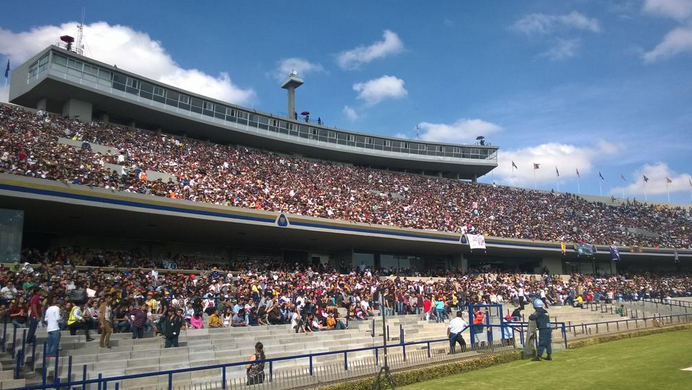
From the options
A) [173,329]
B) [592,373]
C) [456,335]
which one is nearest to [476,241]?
[456,335]

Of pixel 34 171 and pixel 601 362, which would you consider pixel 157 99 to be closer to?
pixel 34 171

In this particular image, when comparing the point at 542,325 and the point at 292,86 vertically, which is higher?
the point at 292,86

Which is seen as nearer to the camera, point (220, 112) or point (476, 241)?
point (476, 241)

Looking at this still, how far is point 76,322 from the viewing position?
46.4 feet

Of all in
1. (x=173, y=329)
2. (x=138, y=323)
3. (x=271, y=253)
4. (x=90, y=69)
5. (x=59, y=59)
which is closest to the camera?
(x=173, y=329)

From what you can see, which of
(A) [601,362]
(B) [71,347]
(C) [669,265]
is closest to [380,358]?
(A) [601,362]

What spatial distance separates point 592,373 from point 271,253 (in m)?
27.9

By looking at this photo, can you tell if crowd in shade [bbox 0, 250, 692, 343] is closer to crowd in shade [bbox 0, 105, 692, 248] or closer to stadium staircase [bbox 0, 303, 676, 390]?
stadium staircase [bbox 0, 303, 676, 390]

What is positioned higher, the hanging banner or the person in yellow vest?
the hanging banner

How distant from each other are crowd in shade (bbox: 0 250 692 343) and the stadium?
0.39 ft

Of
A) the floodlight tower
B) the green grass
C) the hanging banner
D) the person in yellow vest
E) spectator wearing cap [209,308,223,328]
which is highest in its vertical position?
the floodlight tower

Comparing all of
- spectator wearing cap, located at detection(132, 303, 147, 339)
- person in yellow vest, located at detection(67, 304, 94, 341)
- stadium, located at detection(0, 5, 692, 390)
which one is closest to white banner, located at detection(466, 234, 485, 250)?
stadium, located at detection(0, 5, 692, 390)

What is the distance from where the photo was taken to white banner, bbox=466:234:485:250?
1550 inches

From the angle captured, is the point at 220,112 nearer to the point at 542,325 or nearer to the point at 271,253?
the point at 271,253
